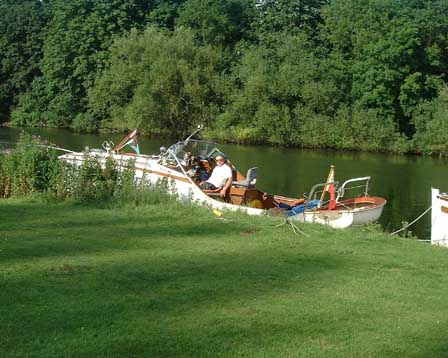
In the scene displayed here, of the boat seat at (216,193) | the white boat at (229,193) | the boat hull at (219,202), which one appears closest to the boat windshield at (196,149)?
the white boat at (229,193)

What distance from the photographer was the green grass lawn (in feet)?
19.8

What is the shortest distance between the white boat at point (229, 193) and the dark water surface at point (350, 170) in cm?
279

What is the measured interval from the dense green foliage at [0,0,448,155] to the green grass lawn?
3950 centimetres

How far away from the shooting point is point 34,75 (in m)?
70.2

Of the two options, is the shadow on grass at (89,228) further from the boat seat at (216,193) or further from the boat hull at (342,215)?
the boat hull at (342,215)

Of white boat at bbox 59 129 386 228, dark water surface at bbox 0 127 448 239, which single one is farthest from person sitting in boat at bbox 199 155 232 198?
dark water surface at bbox 0 127 448 239

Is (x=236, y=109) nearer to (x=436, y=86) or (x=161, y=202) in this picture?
(x=436, y=86)

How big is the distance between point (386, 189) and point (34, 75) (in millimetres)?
50070

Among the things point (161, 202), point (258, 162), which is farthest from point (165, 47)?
point (161, 202)

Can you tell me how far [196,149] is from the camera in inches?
749

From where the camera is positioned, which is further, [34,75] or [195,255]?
[34,75]

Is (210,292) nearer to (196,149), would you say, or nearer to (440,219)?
(440,219)

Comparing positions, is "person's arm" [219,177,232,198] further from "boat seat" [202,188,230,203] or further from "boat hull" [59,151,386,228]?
"boat hull" [59,151,386,228]

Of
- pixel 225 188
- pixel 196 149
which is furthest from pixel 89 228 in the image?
pixel 196 149
